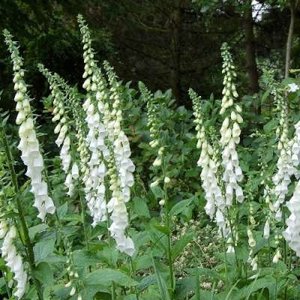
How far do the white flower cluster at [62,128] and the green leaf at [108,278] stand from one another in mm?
981

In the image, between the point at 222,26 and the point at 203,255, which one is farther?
the point at 222,26

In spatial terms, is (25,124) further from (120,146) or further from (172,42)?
(172,42)

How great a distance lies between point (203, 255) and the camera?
4680mm

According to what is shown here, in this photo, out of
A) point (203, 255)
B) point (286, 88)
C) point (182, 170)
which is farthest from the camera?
point (182, 170)

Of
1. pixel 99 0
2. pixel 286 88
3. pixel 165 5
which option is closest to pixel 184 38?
pixel 165 5

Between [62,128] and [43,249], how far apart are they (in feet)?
2.72

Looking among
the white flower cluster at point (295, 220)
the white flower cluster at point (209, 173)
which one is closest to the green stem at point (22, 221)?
the white flower cluster at point (209, 173)

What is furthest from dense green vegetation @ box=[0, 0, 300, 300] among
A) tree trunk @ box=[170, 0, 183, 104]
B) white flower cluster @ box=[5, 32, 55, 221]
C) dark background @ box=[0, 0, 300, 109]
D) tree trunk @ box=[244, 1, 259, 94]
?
tree trunk @ box=[170, 0, 183, 104]

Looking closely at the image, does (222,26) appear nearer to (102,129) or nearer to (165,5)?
(165,5)

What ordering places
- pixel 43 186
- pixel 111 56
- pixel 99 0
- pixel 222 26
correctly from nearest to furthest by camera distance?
1. pixel 43 186
2. pixel 99 0
3. pixel 111 56
4. pixel 222 26

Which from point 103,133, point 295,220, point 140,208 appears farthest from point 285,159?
point 103,133

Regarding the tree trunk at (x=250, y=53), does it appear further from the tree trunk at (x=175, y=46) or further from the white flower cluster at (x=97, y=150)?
the white flower cluster at (x=97, y=150)

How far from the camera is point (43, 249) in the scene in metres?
2.99

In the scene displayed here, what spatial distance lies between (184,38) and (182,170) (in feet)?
25.3
